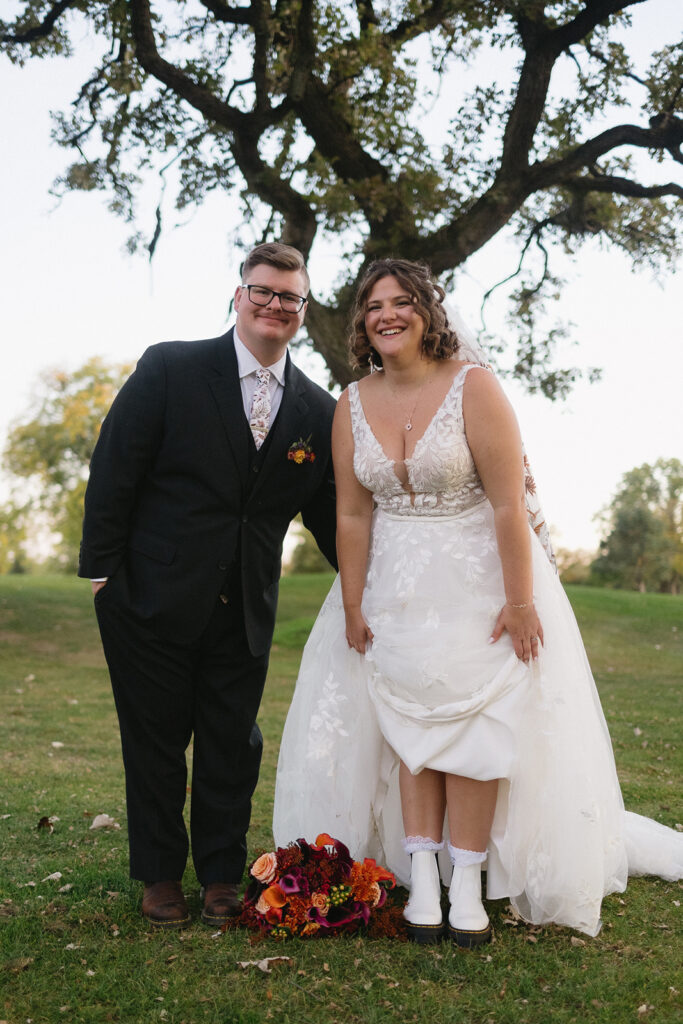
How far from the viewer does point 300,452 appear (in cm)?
370

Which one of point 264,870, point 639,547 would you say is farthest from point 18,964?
point 639,547

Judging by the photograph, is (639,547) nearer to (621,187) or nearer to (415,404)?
(621,187)

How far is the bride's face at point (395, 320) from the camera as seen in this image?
352 cm

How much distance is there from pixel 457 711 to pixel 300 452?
1203 millimetres

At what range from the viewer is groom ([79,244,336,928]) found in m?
3.53

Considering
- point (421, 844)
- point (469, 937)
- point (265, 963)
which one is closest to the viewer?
point (265, 963)

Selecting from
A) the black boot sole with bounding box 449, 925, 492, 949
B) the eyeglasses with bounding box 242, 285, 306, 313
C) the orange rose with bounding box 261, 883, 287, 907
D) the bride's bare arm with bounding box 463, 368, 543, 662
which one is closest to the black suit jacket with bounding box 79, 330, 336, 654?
the eyeglasses with bounding box 242, 285, 306, 313

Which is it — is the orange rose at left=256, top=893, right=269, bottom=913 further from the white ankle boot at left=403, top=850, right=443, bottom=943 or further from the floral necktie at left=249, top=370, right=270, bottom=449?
the floral necktie at left=249, top=370, right=270, bottom=449

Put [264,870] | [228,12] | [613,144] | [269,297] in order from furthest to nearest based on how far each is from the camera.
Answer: [613,144], [228,12], [269,297], [264,870]

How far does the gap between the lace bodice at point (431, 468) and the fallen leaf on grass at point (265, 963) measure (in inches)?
66.2

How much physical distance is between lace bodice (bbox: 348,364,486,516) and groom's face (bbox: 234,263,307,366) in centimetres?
40

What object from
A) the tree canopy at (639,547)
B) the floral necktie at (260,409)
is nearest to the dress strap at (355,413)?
the floral necktie at (260,409)

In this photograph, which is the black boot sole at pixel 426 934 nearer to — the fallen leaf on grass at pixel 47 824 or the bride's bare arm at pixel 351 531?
the bride's bare arm at pixel 351 531

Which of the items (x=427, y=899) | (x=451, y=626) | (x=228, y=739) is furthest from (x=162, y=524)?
(x=427, y=899)
